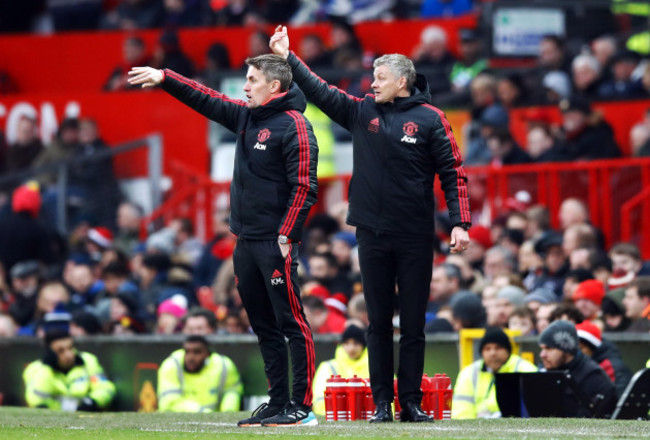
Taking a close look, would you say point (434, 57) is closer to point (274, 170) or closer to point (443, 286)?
point (443, 286)

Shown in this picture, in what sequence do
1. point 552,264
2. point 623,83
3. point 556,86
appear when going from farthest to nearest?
point 556,86, point 623,83, point 552,264

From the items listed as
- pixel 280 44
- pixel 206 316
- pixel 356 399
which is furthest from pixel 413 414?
pixel 206 316

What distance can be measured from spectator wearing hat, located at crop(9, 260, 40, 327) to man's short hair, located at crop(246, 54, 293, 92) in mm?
8301

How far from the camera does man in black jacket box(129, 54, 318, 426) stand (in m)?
8.90

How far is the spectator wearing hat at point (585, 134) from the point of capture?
1512 cm

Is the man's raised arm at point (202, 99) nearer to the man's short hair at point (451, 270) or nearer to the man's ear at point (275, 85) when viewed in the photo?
the man's ear at point (275, 85)

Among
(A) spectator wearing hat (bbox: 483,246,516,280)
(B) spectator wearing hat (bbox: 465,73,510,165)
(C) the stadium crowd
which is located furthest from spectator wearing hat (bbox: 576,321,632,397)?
(B) spectator wearing hat (bbox: 465,73,510,165)

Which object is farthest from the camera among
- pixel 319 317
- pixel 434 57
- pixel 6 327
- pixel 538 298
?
pixel 434 57

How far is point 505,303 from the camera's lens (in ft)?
40.4

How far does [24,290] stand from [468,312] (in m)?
6.63

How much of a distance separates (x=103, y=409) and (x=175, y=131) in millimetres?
6882

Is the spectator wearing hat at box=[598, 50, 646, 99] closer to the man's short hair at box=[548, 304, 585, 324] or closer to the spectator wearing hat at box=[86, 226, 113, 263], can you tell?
the man's short hair at box=[548, 304, 585, 324]

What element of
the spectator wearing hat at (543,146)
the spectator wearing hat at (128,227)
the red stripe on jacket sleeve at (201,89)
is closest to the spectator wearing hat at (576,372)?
the red stripe on jacket sleeve at (201,89)

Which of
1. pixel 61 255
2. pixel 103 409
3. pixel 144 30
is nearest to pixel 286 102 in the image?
pixel 103 409
